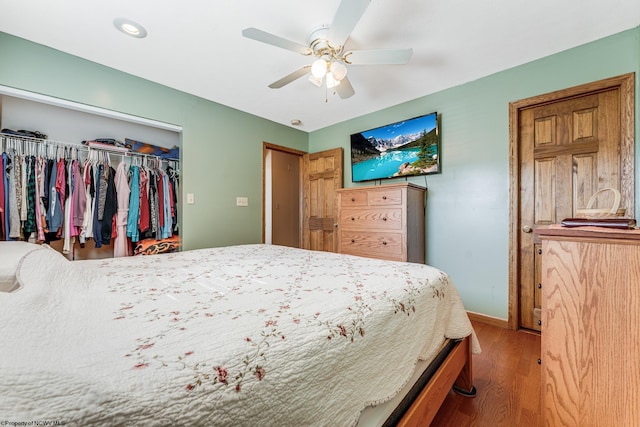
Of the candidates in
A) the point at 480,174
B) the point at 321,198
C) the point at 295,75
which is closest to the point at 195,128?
the point at 295,75

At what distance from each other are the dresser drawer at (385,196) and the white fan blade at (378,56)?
1.20 m

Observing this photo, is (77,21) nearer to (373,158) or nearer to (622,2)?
(373,158)

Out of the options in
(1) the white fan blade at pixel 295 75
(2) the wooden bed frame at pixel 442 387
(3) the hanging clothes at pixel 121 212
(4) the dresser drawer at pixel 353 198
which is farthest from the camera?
(4) the dresser drawer at pixel 353 198

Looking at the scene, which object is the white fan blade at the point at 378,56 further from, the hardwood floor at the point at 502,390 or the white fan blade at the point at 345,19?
the hardwood floor at the point at 502,390

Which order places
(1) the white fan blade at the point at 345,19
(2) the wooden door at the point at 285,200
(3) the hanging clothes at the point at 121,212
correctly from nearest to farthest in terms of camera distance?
1. (1) the white fan blade at the point at 345,19
2. (3) the hanging clothes at the point at 121,212
3. (2) the wooden door at the point at 285,200

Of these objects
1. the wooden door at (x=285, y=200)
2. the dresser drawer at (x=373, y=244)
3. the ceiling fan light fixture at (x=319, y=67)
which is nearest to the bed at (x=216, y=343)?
the dresser drawer at (x=373, y=244)

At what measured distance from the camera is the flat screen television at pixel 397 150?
106 inches

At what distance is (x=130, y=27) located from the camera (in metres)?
1.75

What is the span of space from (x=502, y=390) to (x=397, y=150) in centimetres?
235

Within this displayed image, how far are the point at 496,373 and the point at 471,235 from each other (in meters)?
1.26

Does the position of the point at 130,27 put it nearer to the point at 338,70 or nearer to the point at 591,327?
the point at 338,70

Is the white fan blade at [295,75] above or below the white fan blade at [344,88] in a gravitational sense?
above

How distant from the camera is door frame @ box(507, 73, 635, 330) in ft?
5.82

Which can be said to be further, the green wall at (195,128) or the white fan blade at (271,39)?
the green wall at (195,128)
